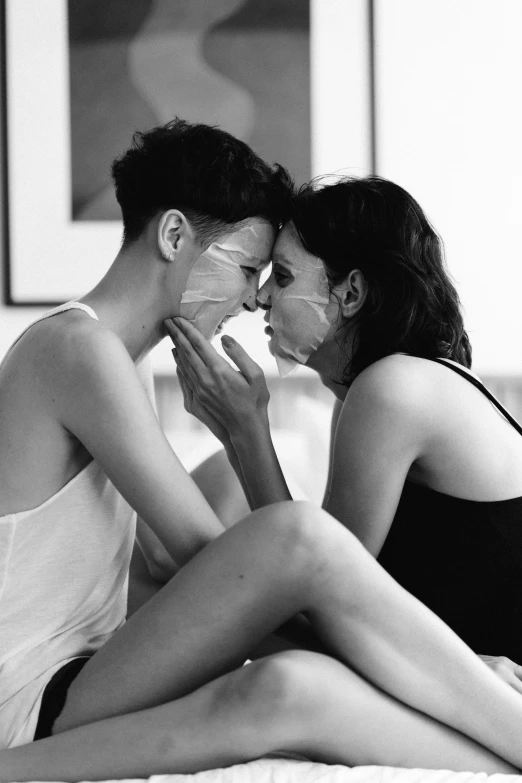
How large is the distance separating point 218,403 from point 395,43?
1151 millimetres

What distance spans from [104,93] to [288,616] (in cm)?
147

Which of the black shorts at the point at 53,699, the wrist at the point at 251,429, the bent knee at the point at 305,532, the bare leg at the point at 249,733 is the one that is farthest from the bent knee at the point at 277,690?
the wrist at the point at 251,429

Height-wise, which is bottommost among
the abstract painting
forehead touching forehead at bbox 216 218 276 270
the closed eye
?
the closed eye

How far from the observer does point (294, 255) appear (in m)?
1.39

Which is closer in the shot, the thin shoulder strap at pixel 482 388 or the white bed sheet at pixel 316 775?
the white bed sheet at pixel 316 775

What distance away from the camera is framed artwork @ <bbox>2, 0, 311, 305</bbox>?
6.66ft

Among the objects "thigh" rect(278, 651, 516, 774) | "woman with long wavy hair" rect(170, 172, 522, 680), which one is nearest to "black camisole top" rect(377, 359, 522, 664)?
"woman with long wavy hair" rect(170, 172, 522, 680)

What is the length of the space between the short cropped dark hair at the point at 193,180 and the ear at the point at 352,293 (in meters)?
0.19

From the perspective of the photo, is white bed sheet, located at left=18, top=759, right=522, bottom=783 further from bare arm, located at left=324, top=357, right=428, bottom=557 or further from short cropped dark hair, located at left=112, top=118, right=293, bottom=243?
short cropped dark hair, located at left=112, top=118, right=293, bottom=243

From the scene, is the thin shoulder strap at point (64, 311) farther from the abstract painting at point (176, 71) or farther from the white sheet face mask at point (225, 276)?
the abstract painting at point (176, 71)

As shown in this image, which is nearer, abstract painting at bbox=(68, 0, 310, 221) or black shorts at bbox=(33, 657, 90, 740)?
black shorts at bbox=(33, 657, 90, 740)

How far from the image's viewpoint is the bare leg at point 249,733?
922 millimetres

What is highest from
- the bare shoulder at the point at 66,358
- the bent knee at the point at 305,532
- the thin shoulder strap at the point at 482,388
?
the bare shoulder at the point at 66,358

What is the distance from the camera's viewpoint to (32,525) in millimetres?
1088
